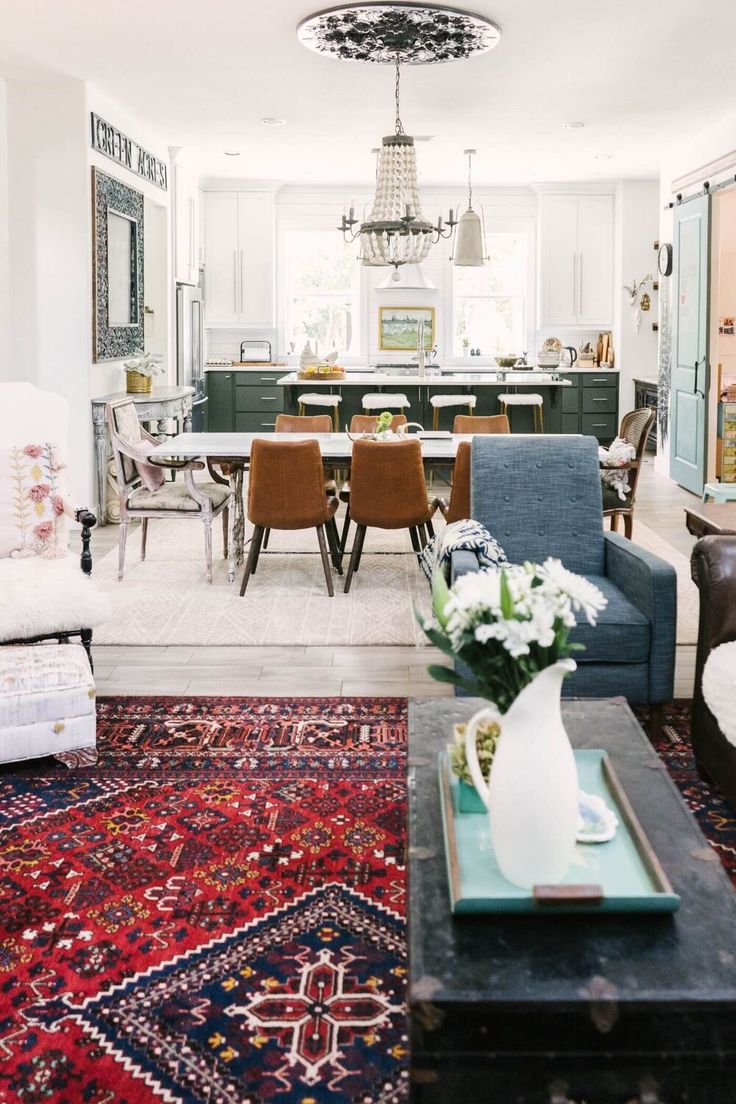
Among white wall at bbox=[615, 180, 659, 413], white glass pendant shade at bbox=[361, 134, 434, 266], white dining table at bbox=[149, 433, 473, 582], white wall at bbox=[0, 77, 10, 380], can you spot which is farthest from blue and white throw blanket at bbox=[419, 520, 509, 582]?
white wall at bbox=[615, 180, 659, 413]

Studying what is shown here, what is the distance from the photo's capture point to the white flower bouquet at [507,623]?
5.69 ft

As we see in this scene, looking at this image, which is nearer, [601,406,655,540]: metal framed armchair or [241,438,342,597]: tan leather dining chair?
[241,438,342,597]: tan leather dining chair

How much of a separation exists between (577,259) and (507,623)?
10.7 m

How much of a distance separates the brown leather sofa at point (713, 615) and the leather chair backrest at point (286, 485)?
259cm

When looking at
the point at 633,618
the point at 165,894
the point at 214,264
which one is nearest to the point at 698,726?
the point at 633,618

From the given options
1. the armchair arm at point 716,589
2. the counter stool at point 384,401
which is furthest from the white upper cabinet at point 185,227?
the armchair arm at point 716,589

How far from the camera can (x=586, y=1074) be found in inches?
62.2

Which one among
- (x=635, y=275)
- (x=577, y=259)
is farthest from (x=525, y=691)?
(x=577, y=259)

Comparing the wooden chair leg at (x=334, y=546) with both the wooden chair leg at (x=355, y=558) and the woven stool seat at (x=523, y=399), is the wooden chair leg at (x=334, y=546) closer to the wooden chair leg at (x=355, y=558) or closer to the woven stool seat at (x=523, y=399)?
the wooden chair leg at (x=355, y=558)

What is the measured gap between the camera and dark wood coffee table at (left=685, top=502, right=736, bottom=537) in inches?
141

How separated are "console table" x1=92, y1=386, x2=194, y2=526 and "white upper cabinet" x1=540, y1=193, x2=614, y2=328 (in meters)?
4.66

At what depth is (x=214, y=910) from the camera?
2514mm

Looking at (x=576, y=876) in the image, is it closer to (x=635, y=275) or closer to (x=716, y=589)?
(x=716, y=589)

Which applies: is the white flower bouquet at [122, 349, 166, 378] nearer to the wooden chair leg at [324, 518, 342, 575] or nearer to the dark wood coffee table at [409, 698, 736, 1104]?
the wooden chair leg at [324, 518, 342, 575]
